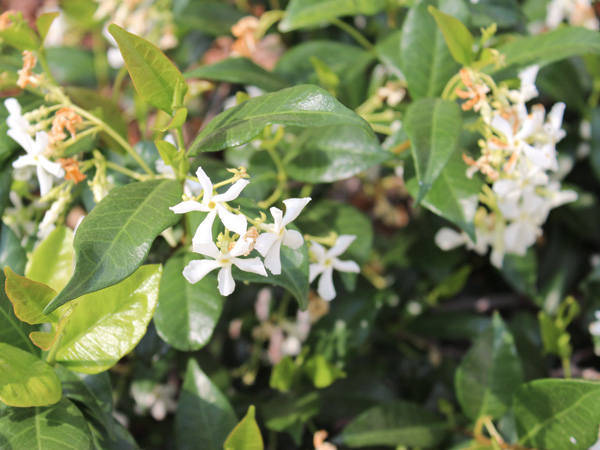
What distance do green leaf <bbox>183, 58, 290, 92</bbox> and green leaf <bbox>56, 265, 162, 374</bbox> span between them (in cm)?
35

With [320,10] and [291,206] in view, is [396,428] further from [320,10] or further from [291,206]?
[320,10]

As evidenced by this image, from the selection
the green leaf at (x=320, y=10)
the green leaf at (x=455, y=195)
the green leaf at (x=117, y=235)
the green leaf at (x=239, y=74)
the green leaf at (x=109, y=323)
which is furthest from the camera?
the green leaf at (x=320, y=10)

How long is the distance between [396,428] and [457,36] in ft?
2.02

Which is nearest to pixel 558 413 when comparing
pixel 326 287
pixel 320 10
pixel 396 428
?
pixel 396 428

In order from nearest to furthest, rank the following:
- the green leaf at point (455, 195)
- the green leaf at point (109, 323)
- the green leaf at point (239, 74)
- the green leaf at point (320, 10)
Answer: the green leaf at point (109, 323), the green leaf at point (455, 195), the green leaf at point (239, 74), the green leaf at point (320, 10)

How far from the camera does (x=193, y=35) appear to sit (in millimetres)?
1405

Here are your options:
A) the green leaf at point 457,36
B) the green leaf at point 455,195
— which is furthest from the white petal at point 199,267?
the green leaf at point 457,36

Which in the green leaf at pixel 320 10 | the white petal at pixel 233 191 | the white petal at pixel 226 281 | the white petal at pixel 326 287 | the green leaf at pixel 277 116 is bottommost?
the white petal at pixel 326 287

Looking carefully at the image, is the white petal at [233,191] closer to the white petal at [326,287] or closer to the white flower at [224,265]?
the white flower at [224,265]

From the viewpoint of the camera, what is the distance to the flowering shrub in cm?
61

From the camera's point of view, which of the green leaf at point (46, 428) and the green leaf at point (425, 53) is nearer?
the green leaf at point (46, 428)

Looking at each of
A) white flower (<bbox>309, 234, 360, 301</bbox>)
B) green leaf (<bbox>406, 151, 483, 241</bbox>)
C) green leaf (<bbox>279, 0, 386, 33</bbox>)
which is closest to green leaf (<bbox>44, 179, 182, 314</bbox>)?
white flower (<bbox>309, 234, 360, 301</bbox>)

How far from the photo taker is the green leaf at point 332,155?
0.82m

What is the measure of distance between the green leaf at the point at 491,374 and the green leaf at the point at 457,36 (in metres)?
0.41
